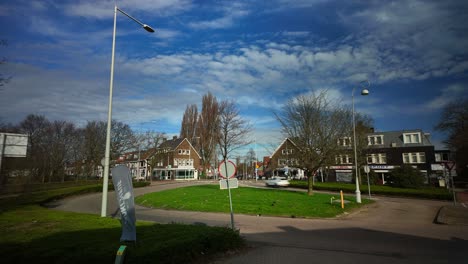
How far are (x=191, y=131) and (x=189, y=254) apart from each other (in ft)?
198

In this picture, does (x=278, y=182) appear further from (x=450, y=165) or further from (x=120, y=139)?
(x=120, y=139)

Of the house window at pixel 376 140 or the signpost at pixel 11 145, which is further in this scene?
the house window at pixel 376 140

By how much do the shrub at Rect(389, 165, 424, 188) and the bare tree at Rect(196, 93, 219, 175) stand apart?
106 ft

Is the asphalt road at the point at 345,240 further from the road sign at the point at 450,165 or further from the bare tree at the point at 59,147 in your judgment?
the bare tree at the point at 59,147

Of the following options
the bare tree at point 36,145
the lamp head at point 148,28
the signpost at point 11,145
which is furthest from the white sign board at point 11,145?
the bare tree at point 36,145

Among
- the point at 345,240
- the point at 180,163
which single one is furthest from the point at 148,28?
the point at 180,163

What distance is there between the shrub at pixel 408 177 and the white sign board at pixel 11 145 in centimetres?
3894

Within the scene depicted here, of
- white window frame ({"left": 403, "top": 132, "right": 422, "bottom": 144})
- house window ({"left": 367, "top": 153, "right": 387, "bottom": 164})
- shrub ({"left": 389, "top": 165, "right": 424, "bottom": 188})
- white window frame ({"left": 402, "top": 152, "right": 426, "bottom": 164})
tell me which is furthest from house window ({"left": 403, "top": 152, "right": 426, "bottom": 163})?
shrub ({"left": 389, "top": 165, "right": 424, "bottom": 188})

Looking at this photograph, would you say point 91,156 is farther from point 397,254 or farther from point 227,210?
point 397,254

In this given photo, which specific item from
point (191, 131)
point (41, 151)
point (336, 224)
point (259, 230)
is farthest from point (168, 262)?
point (191, 131)

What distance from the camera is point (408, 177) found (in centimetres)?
3462

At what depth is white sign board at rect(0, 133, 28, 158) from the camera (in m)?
9.92

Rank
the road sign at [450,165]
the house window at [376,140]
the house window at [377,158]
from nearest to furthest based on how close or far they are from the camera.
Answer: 1. the road sign at [450,165]
2. the house window at [377,158]
3. the house window at [376,140]

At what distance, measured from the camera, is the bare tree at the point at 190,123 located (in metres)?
65.0
